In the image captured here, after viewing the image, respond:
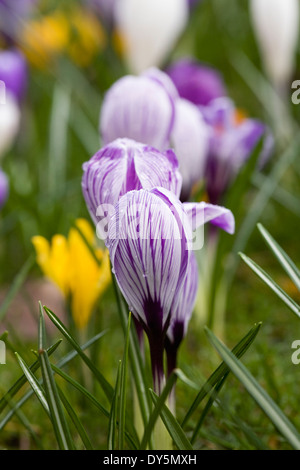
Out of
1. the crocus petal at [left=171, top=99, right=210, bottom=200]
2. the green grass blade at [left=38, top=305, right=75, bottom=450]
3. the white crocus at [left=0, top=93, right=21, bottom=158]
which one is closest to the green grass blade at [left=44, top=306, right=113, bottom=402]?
the green grass blade at [left=38, top=305, right=75, bottom=450]

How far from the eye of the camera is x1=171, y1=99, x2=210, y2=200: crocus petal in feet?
3.08

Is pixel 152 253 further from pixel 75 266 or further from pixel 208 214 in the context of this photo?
pixel 75 266

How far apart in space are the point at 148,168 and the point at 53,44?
6.04 ft

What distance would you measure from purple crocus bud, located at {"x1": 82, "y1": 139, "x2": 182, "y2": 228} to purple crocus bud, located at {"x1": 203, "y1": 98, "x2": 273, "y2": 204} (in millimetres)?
489

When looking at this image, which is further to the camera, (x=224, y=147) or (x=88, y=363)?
(x=224, y=147)

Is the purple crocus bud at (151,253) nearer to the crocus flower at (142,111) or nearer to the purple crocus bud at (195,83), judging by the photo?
the crocus flower at (142,111)

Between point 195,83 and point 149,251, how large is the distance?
93 centimetres

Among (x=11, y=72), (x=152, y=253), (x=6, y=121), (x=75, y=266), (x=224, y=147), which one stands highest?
(x=11, y=72)

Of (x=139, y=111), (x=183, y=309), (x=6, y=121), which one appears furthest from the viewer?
(x=6, y=121)

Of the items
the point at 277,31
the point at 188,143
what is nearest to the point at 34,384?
the point at 188,143

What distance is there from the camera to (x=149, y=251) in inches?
22.0

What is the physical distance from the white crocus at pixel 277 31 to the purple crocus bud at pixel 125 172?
3.19ft

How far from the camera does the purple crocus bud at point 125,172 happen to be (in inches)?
23.0

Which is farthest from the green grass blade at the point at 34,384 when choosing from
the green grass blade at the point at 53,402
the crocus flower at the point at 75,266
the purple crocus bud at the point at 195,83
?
the purple crocus bud at the point at 195,83
